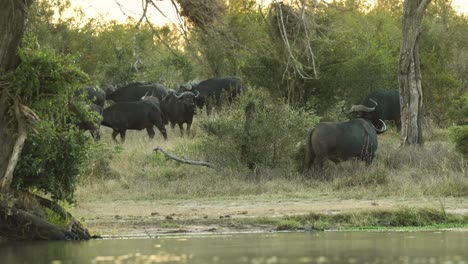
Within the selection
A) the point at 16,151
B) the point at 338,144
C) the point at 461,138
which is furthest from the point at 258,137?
the point at 16,151

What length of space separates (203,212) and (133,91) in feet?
74.7

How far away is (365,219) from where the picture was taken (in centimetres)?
1630

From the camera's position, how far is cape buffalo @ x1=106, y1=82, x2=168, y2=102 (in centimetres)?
4056

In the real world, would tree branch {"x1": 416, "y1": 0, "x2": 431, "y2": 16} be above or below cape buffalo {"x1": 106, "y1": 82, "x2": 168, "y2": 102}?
above

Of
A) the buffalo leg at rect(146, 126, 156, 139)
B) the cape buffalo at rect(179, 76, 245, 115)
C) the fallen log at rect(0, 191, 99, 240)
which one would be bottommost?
the fallen log at rect(0, 191, 99, 240)

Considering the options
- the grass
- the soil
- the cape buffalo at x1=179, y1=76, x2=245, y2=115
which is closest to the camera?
the grass

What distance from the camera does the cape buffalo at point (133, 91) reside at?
40.6 m

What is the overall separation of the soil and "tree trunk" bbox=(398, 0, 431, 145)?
9.62 meters

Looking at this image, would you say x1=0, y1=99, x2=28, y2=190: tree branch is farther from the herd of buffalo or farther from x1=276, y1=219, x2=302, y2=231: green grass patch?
x1=276, y1=219, x2=302, y2=231: green grass patch

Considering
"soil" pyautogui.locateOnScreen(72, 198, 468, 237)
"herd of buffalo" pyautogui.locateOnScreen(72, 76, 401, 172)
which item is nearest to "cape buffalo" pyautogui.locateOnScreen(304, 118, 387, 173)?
"herd of buffalo" pyautogui.locateOnScreen(72, 76, 401, 172)

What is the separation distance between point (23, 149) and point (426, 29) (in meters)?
28.0

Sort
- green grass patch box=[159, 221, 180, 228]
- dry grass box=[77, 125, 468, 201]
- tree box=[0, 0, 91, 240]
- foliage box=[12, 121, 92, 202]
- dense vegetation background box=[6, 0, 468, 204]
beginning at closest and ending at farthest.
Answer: tree box=[0, 0, 91, 240] → foliage box=[12, 121, 92, 202] → dense vegetation background box=[6, 0, 468, 204] → green grass patch box=[159, 221, 180, 228] → dry grass box=[77, 125, 468, 201]

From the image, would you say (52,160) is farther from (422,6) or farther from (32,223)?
(422,6)

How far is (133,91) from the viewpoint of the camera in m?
40.6
